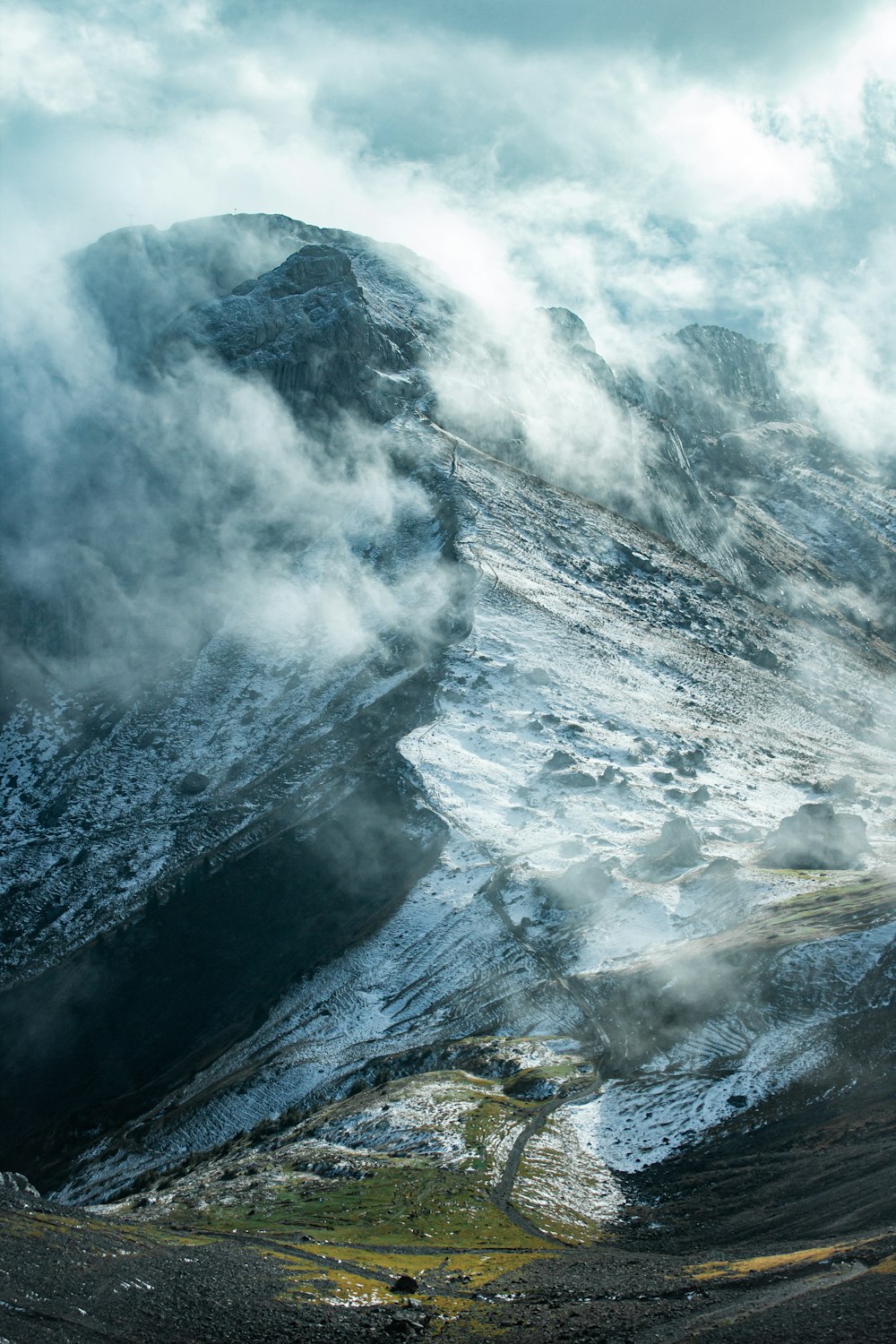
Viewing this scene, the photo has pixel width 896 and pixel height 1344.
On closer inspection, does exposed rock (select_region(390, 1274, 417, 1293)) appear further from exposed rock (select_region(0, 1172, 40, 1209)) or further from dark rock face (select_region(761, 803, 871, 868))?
dark rock face (select_region(761, 803, 871, 868))

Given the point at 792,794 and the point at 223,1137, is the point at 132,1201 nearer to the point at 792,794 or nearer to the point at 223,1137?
the point at 223,1137

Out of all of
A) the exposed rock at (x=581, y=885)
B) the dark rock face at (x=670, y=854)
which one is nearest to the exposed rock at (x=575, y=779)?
the dark rock face at (x=670, y=854)

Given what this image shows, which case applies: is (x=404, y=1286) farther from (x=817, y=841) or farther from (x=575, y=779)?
(x=575, y=779)

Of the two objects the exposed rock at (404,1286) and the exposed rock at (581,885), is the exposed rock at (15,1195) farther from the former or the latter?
the exposed rock at (581,885)

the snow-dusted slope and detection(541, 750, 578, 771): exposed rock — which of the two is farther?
detection(541, 750, 578, 771): exposed rock

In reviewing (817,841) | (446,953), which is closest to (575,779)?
(817,841)

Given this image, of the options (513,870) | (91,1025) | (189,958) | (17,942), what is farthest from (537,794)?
(17,942)

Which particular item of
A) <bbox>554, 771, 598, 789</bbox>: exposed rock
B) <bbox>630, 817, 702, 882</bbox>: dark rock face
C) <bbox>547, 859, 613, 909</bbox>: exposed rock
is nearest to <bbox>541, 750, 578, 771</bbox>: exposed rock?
<bbox>554, 771, 598, 789</bbox>: exposed rock
